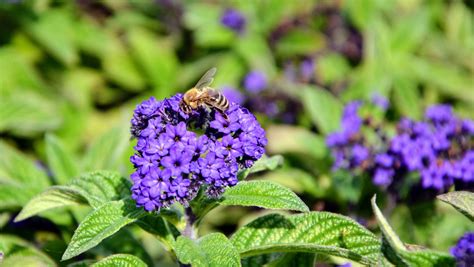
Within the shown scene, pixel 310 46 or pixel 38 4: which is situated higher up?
pixel 38 4

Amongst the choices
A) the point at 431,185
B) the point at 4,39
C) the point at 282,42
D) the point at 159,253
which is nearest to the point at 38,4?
the point at 4,39

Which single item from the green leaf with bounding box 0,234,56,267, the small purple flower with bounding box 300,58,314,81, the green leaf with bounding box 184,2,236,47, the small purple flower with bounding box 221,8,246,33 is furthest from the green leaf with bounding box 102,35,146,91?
the green leaf with bounding box 0,234,56,267

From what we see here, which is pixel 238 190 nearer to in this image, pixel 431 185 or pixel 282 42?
pixel 431 185

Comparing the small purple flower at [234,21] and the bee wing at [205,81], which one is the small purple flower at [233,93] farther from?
the bee wing at [205,81]

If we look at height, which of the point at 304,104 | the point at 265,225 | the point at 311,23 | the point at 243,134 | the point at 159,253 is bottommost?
the point at 265,225

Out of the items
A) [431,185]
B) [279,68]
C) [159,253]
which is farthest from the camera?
[279,68]

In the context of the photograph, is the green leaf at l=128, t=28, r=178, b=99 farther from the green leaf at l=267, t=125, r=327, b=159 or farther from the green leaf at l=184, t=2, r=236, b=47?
the green leaf at l=267, t=125, r=327, b=159

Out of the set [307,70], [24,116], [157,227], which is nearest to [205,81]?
[157,227]
